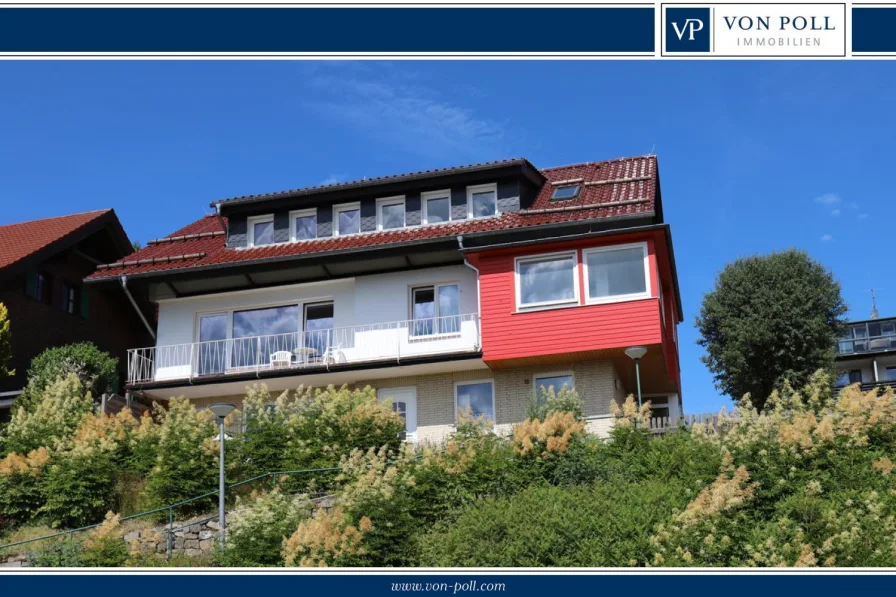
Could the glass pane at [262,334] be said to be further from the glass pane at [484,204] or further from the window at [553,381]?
the window at [553,381]

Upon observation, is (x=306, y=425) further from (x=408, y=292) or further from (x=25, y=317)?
(x=25, y=317)

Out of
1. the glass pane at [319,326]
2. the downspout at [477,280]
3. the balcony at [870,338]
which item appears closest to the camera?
the downspout at [477,280]

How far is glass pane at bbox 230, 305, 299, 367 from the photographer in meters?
27.8

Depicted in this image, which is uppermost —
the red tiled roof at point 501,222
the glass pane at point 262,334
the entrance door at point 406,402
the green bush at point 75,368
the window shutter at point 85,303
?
the red tiled roof at point 501,222

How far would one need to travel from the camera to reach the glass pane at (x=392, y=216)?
28.6m

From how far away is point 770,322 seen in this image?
104 ft

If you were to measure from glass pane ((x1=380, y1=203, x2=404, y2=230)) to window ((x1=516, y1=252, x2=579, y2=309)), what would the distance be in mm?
4336

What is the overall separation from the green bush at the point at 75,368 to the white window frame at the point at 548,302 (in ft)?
35.5

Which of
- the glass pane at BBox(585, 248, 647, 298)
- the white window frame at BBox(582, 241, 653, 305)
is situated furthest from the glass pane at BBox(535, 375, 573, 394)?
the glass pane at BBox(585, 248, 647, 298)

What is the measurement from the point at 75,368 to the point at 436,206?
10.1m

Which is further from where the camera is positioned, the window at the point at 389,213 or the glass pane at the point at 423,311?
the window at the point at 389,213

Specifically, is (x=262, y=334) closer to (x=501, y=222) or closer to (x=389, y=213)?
(x=389, y=213)

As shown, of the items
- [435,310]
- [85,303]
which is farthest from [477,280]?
[85,303]

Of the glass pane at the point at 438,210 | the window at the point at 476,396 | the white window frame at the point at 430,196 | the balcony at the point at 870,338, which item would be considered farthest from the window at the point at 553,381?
the balcony at the point at 870,338
